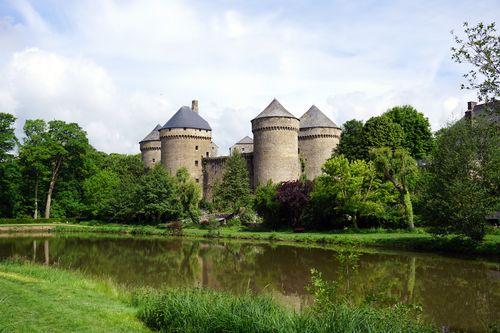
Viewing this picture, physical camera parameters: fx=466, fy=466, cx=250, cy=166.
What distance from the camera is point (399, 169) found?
2697 cm

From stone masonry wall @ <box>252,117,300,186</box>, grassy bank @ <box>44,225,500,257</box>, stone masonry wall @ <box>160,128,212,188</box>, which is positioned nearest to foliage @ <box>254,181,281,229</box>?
grassy bank @ <box>44,225,500,257</box>

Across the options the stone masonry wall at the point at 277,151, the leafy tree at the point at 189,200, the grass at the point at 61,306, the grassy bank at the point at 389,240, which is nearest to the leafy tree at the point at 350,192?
the grassy bank at the point at 389,240

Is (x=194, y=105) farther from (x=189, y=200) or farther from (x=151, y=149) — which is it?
(x=189, y=200)

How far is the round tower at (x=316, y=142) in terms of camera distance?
43219 millimetres

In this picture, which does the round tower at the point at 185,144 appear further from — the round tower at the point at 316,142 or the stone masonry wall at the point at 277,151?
the round tower at the point at 316,142

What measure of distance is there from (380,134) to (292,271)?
2179 cm

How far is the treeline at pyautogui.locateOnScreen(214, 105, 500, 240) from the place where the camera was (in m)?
19.2

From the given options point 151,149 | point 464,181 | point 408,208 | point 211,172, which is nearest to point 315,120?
point 211,172

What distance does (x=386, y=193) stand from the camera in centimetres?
2822

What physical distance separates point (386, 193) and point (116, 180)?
28.4 meters

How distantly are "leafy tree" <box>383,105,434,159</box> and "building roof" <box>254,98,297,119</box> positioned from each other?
28.0 ft

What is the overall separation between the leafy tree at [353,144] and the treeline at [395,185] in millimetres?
78

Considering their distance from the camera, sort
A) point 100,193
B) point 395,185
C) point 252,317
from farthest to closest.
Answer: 1. point 100,193
2. point 395,185
3. point 252,317

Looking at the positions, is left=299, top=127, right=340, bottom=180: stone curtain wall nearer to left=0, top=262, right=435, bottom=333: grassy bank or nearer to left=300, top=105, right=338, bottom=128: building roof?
left=300, top=105, right=338, bottom=128: building roof
